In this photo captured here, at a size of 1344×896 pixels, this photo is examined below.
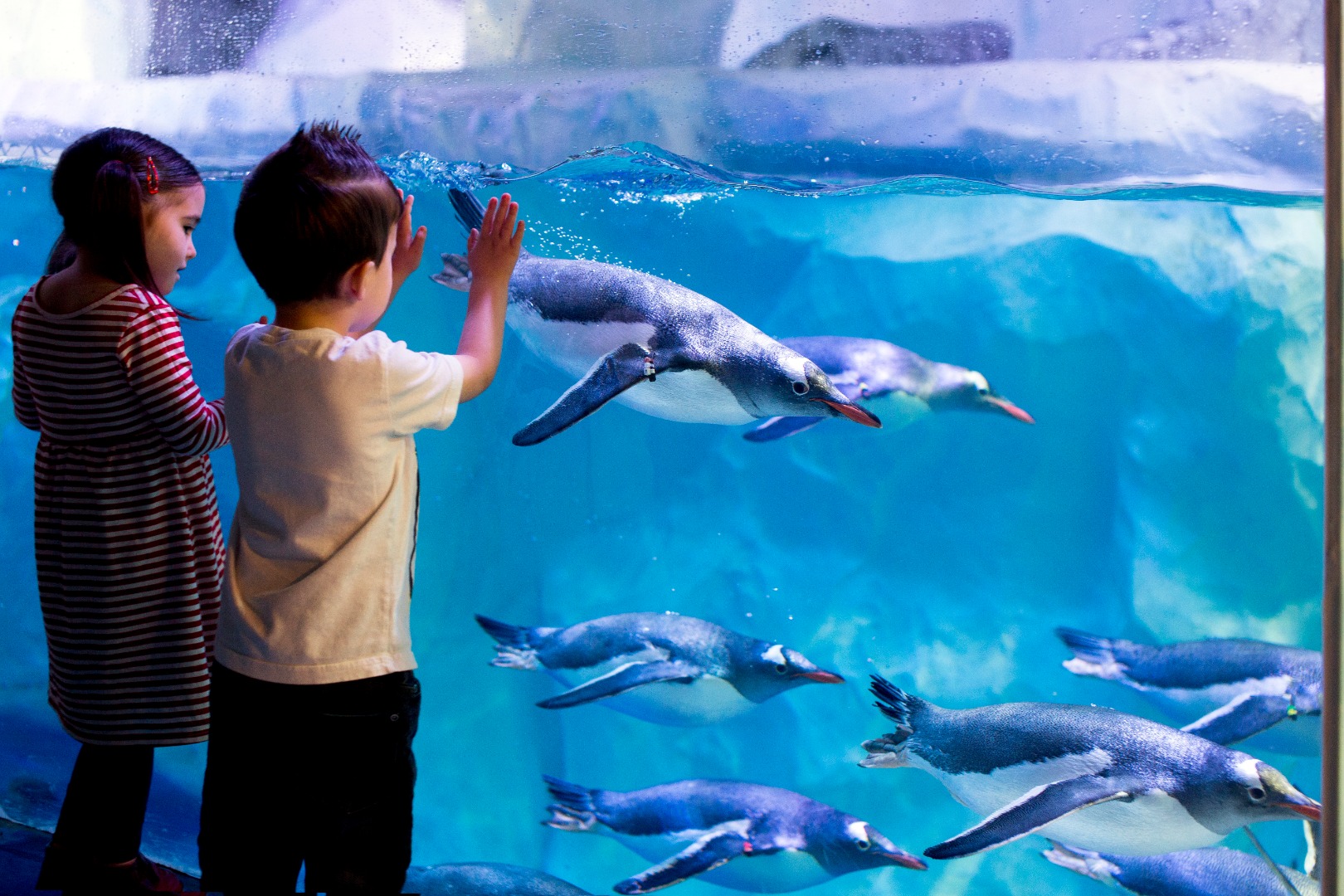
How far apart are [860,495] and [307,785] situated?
3486mm

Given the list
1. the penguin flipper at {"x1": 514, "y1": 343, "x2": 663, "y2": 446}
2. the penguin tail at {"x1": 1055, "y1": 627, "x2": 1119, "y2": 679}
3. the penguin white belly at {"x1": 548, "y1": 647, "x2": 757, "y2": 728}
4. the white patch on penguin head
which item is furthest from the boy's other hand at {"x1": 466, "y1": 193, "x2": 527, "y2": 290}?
the penguin tail at {"x1": 1055, "y1": 627, "x2": 1119, "y2": 679}

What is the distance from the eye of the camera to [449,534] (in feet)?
13.9

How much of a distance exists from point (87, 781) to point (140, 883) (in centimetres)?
23

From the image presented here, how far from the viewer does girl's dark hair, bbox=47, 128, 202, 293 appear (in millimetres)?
1687

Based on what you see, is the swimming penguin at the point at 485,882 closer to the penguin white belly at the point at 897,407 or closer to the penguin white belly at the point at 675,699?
the penguin white belly at the point at 675,699

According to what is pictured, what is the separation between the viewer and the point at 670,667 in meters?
2.64

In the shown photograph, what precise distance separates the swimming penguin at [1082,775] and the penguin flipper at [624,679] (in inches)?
22.0

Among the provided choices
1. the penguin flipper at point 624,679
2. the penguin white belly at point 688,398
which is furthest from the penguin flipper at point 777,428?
the penguin flipper at point 624,679

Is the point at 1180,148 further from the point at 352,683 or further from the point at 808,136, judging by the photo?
the point at 352,683

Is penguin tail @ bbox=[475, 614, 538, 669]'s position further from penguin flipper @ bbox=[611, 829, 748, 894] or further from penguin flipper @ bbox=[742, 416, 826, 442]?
penguin flipper @ bbox=[742, 416, 826, 442]

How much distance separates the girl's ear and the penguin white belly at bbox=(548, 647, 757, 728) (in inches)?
62.0

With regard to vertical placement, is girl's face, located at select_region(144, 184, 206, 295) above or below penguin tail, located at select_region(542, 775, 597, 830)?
above

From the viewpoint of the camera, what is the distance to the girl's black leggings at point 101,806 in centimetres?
176

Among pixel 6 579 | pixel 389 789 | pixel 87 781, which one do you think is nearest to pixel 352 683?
pixel 389 789
